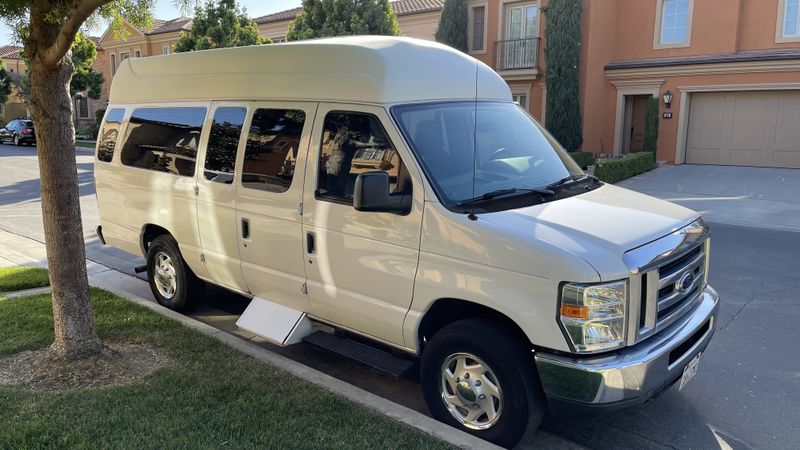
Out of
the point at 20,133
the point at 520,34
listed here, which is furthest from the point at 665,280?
the point at 20,133

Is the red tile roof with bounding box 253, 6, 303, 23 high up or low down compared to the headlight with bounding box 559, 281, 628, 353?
up

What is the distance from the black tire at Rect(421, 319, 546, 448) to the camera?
11.6 ft

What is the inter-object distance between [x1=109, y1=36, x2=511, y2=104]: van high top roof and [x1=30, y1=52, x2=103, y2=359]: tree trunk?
1.32m

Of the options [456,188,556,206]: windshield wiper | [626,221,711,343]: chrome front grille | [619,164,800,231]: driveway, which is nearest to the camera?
[626,221,711,343]: chrome front grille

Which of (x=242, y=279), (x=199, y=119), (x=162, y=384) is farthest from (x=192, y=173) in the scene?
(x=162, y=384)

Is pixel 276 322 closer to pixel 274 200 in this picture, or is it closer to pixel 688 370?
pixel 274 200

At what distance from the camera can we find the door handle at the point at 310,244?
15.0 ft

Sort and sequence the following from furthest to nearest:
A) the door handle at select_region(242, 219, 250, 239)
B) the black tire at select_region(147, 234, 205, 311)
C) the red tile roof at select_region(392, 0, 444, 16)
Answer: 1. the red tile roof at select_region(392, 0, 444, 16)
2. the black tire at select_region(147, 234, 205, 311)
3. the door handle at select_region(242, 219, 250, 239)

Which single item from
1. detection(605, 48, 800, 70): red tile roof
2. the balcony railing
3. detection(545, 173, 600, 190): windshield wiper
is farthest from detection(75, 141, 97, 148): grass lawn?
detection(545, 173, 600, 190): windshield wiper

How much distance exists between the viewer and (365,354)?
173 inches

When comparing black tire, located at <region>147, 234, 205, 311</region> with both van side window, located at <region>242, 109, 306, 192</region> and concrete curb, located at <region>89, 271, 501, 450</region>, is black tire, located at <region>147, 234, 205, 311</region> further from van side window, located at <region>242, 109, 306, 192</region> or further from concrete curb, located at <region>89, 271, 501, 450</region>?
van side window, located at <region>242, 109, 306, 192</region>

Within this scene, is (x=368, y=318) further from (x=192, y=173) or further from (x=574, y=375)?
(x=192, y=173)

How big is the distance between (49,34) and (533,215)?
3.48 meters

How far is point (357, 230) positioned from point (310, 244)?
539 millimetres
